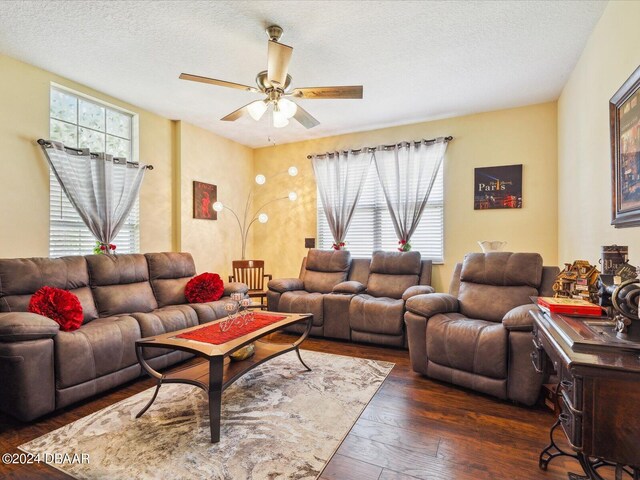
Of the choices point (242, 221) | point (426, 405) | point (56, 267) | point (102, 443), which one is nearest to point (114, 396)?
point (102, 443)

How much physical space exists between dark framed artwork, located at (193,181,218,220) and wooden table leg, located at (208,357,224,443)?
3.15 m

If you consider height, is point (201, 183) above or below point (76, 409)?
above

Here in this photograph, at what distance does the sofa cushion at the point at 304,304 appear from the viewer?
3986 mm

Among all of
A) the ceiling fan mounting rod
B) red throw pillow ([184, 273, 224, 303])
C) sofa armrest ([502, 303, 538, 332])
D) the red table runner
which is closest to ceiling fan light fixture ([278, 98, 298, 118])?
the ceiling fan mounting rod

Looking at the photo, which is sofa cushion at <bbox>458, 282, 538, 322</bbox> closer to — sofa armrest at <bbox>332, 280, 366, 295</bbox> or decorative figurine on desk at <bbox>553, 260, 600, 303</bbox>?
decorative figurine on desk at <bbox>553, 260, 600, 303</bbox>

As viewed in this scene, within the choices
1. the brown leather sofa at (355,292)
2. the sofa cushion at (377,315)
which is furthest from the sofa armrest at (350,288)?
the sofa cushion at (377,315)

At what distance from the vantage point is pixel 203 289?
3668 mm

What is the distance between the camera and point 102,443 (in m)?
1.90

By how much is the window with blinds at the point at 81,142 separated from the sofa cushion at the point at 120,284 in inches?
19.3

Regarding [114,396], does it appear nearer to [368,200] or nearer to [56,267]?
[56,267]

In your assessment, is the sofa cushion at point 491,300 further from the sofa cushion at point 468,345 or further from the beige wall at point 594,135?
the beige wall at point 594,135

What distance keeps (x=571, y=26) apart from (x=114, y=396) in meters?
4.43

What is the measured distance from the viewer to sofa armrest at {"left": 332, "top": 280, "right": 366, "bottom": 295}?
4055 millimetres

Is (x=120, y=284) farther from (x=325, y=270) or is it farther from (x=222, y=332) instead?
(x=325, y=270)
